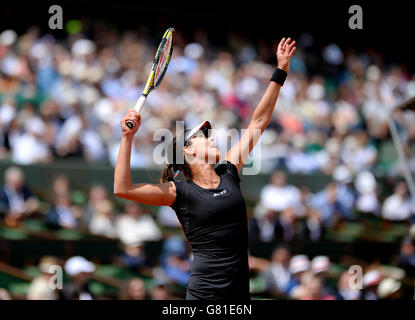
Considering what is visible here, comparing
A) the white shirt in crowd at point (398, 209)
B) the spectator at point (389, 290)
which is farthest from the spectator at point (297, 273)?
the white shirt in crowd at point (398, 209)

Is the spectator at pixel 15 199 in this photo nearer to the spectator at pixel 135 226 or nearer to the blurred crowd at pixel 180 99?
the blurred crowd at pixel 180 99

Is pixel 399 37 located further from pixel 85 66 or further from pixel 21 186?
pixel 21 186

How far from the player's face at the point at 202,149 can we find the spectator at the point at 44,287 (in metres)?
3.63

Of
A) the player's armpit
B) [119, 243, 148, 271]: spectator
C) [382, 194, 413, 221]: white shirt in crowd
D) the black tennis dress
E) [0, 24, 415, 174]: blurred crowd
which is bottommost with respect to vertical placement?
the black tennis dress

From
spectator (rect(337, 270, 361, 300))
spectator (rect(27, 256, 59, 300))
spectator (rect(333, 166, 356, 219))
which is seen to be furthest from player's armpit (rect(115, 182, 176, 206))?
spectator (rect(333, 166, 356, 219))

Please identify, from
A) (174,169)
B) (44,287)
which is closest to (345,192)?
(44,287)

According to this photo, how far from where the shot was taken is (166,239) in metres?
8.41

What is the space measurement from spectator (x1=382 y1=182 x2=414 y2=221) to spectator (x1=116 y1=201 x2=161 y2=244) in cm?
450

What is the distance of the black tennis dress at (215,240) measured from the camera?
10.8ft

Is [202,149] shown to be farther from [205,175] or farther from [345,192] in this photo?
[345,192]

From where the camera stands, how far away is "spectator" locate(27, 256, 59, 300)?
657 centimetres

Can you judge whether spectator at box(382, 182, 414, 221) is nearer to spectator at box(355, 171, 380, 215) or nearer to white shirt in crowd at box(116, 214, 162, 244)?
spectator at box(355, 171, 380, 215)
